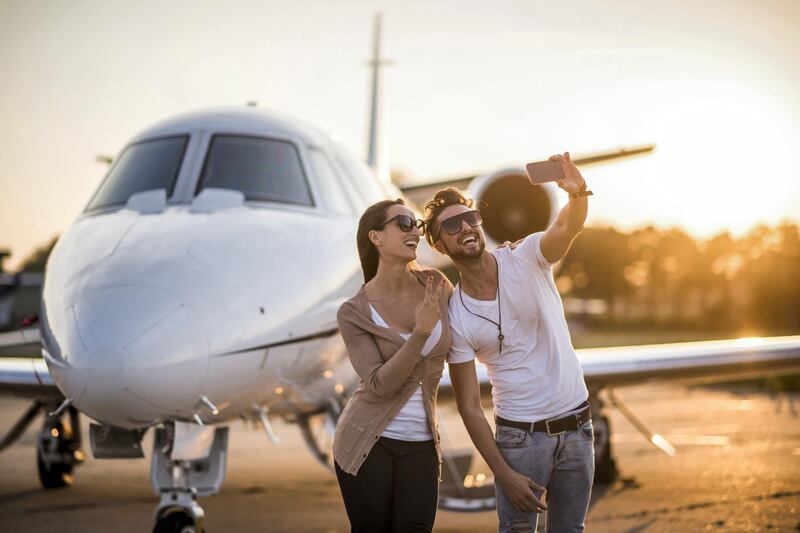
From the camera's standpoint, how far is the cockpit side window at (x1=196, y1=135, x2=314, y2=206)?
19.5 ft

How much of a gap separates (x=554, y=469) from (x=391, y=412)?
635 millimetres

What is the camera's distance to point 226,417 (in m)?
5.04

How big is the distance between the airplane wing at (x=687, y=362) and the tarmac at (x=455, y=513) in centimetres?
98

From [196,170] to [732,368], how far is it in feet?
17.5

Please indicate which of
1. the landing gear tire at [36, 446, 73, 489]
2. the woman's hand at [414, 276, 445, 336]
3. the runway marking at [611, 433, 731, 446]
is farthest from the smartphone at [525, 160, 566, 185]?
the runway marking at [611, 433, 731, 446]

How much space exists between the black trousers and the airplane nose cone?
1.25 metres

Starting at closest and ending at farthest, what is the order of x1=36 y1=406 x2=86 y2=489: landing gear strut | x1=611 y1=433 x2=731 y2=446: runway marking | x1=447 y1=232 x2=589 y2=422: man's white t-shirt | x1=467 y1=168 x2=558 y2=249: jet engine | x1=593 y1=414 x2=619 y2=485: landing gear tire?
x1=447 y1=232 x2=589 y2=422: man's white t-shirt
x1=593 y1=414 x2=619 y2=485: landing gear tire
x1=36 y1=406 x2=86 y2=489: landing gear strut
x1=467 y1=168 x2=558 y2=249: jet engine
x1=611 y1=433 x2=731 y2=446: runway marking

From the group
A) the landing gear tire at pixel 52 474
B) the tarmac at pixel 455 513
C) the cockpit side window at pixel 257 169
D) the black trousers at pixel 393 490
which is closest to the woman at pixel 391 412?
the black trousers at pixel 393 490

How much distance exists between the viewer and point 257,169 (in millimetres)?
6148

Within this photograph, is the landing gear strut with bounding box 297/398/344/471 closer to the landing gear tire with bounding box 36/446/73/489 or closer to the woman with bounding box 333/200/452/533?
the woman with bounding box 333/200/452/533

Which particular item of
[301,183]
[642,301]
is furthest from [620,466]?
[642,301]

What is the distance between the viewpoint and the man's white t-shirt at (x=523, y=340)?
11.2 ft

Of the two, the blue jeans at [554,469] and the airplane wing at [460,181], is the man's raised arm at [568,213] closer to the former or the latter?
the blue jeans at [554,469]

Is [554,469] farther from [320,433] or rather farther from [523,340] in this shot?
[320,433]
